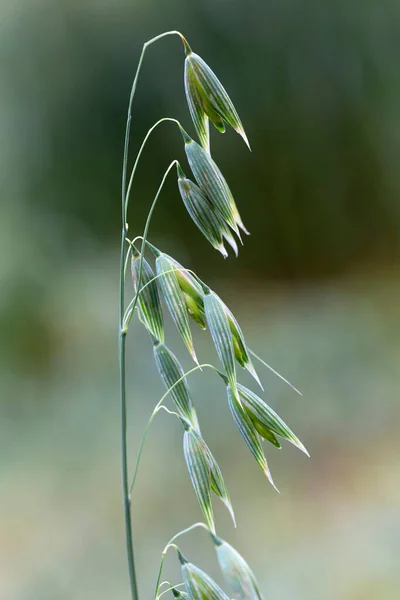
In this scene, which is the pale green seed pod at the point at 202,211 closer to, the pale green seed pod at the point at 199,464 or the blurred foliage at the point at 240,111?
the pale green seed pod at the point at 199,464

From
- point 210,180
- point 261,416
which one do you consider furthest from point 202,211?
point 261,416

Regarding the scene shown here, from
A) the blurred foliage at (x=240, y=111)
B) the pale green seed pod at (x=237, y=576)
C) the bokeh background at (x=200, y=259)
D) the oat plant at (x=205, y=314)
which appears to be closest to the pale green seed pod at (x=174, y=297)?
the oat plant at (x=205, y=314)

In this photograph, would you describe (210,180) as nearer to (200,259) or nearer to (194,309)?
(194,309)

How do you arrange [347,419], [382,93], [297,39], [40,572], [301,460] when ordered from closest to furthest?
1. [40,572]
2. [301,460]
3. [347,419]
4. [297,39]
5. [382,93]

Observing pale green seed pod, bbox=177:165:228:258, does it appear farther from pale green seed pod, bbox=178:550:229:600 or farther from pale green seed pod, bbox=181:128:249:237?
pale green seed pod, bbox=178:550:229:600

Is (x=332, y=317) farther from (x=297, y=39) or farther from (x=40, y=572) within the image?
(x=40, y=572)

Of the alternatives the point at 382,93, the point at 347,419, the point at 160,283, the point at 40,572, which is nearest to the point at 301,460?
the point at 347,419
